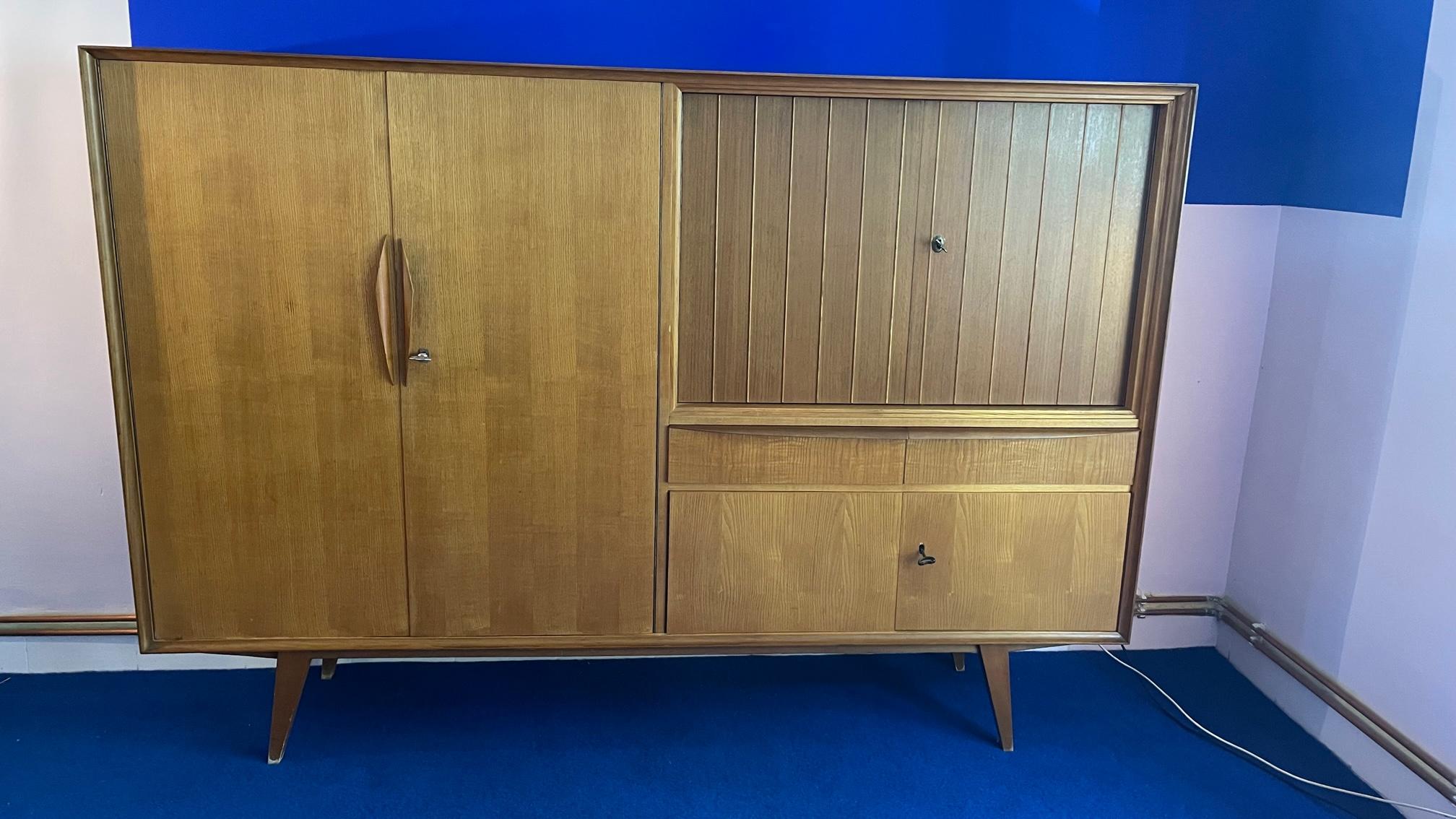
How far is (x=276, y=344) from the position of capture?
1.77m

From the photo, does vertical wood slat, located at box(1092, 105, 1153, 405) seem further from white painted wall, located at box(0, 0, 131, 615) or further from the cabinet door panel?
white painted wall, located at box(0, 0, 131, 615)

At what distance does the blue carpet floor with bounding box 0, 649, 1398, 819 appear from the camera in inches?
76.1

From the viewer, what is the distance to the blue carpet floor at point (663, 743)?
1934 millimetres

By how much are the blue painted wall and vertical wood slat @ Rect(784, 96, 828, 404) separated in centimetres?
42

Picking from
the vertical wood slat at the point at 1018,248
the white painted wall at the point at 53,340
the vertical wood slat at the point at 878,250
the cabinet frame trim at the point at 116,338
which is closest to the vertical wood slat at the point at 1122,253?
the vertical wood slat at the point at 1018,248

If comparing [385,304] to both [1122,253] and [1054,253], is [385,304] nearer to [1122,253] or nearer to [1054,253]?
[1054,253]

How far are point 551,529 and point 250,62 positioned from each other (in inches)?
37.7

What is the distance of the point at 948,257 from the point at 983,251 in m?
0.07

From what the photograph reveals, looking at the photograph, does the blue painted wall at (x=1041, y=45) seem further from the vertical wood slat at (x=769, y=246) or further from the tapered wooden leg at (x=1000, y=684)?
the tapered wooden leg at (x=1000, y=684)

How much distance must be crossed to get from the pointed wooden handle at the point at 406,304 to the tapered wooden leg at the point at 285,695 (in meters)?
0.64

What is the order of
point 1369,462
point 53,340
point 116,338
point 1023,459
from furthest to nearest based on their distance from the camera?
point 53,340 → point 1369,462 → point 1023,459 → point 116,338

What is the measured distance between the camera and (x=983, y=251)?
73.4 inches

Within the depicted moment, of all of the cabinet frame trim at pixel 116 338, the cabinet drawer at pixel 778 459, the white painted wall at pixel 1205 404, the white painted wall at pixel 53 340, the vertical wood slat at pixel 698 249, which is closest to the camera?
the cabinet frame trim at pixel 116 338

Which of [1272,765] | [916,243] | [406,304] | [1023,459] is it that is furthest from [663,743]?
[1272,765]
